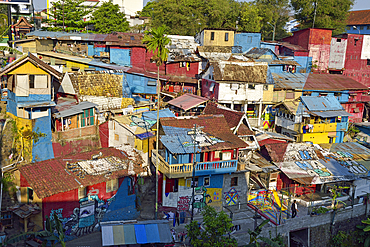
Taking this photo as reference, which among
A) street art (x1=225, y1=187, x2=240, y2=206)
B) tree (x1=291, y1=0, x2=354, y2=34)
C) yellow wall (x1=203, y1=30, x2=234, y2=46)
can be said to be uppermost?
tree (x1=291, y1=0, x2=354, y2=34)

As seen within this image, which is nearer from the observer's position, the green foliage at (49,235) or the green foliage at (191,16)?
the green foliage at (49,235)

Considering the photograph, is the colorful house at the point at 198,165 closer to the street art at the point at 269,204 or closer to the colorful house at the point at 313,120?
the street art at the point at 269,204

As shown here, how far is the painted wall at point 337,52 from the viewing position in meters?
57.1

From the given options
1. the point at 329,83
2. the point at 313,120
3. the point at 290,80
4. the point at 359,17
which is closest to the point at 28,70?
the point at 313,120

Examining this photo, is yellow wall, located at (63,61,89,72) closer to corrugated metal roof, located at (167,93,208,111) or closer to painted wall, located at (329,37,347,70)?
corrugated metal roof, located at (167,93,208,111)

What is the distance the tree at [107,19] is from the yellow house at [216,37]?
49.0 feet

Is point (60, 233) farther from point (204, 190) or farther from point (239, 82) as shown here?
point (239, 82)

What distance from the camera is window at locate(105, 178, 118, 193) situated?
83.8 ft

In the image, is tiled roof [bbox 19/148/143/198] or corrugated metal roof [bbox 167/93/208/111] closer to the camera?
tiled roof [bbox 19/148/143/198]

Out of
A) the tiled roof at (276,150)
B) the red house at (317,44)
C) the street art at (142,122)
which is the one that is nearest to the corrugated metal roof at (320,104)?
the tiled roof at (276,150)

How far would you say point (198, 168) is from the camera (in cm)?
2714

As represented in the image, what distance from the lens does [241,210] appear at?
29.0m

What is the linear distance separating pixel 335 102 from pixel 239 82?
41.8ft

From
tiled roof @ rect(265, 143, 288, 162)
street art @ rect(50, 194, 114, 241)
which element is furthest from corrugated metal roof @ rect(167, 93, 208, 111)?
street art @ rect(50, 194, 114, 241)
